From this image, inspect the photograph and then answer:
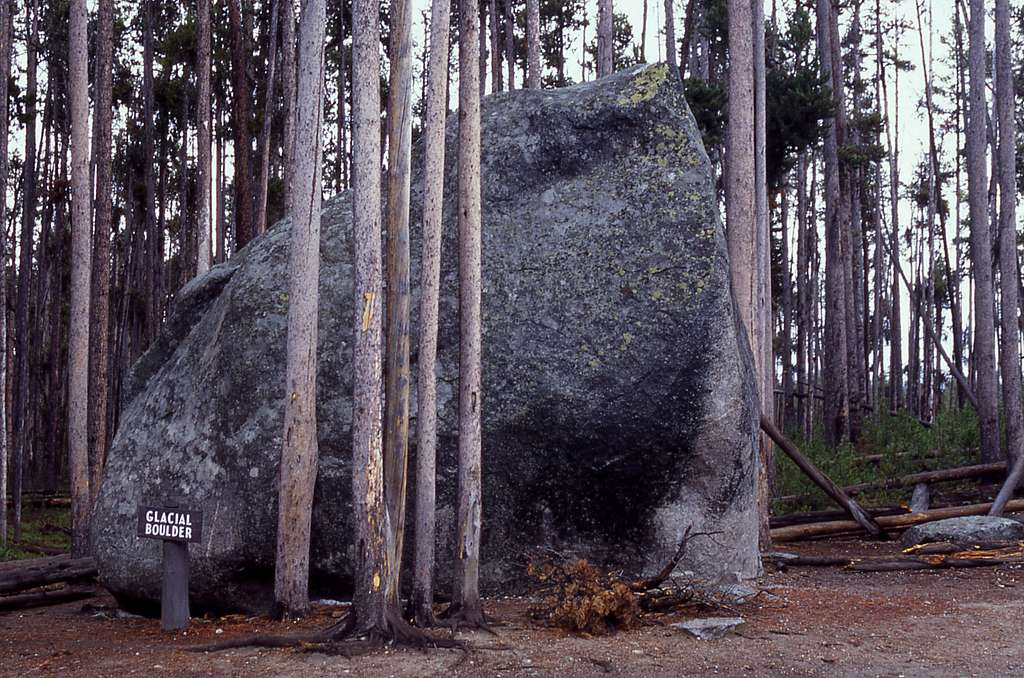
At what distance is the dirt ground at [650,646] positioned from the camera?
5.09 m

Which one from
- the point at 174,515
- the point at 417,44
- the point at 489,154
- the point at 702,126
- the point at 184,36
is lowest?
the point at 174,515

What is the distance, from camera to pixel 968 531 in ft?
32.9

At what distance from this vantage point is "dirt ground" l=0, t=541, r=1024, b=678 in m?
5.09

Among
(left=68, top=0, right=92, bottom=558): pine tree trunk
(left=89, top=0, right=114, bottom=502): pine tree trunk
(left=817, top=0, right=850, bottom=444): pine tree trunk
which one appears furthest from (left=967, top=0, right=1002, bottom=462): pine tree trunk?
(left=89, top=0, right=114, bottom=502): pine tree trunk

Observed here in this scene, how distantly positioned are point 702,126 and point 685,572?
1213 centimetres

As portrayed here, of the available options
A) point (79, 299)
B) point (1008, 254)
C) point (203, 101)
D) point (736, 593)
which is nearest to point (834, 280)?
point (1008, 254)

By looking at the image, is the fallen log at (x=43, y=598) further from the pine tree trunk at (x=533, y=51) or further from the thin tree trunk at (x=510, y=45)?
the thin tree trunk at (x=510, y=45)

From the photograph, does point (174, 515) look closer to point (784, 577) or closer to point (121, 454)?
point (121, 454)

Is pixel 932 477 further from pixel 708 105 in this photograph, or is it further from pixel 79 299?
pixel 79 299

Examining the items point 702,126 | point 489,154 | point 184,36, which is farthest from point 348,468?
point 184,36

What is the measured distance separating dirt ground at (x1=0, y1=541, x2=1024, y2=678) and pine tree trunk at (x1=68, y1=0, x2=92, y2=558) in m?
4.17

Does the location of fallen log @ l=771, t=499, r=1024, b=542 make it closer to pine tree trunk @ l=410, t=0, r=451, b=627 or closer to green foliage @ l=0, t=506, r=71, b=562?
pine tree trunk @ l=410, t=0, r=451, b=627

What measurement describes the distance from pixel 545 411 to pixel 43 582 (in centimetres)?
529

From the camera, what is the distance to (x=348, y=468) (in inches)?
283
